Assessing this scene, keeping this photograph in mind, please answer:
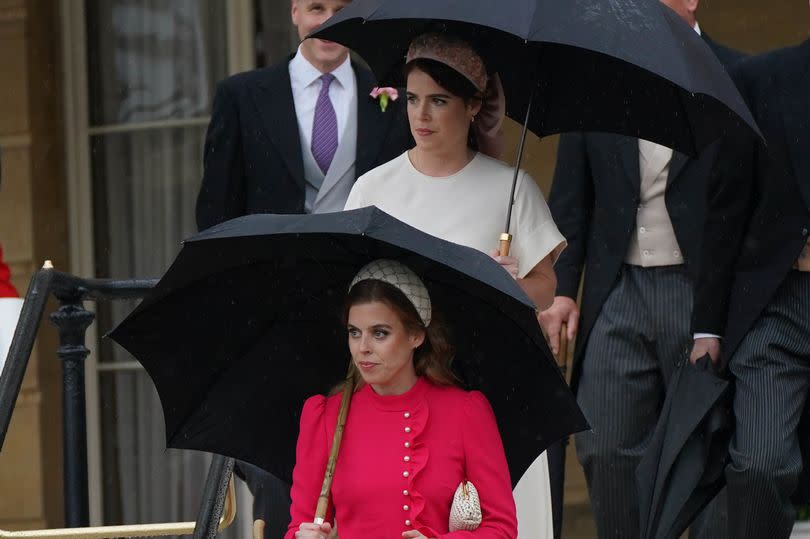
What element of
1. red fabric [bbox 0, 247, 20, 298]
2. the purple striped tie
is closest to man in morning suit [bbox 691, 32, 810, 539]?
the purple striped tie

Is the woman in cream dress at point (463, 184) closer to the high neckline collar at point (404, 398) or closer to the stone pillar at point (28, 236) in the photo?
the high neckline collar at point (404, 398)

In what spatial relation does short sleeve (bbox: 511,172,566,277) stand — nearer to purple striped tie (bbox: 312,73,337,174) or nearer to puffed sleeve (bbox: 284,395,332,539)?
puffed sleeve (bbox: 284,395,332,539)

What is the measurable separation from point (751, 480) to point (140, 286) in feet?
6.41

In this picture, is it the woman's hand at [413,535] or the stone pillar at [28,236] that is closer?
the woman's hand at [413,535]

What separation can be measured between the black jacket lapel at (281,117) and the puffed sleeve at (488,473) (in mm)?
1687

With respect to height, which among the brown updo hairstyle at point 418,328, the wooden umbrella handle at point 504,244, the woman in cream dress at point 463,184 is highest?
the woman in cream dress at point 463,184

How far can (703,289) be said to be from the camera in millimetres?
5676

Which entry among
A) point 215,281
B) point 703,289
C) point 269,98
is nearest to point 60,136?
point 269,98

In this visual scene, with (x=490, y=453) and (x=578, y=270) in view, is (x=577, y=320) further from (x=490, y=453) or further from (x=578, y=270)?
(x=490, y=453)

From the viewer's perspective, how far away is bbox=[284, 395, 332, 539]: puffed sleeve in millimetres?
4320

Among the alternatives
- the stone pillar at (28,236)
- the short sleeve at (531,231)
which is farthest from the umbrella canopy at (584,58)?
→ the stone pillar at (28,236)

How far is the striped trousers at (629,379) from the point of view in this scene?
19.4 feet

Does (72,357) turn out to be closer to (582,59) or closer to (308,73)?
(308,73)

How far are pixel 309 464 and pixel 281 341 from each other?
13.8 inches
